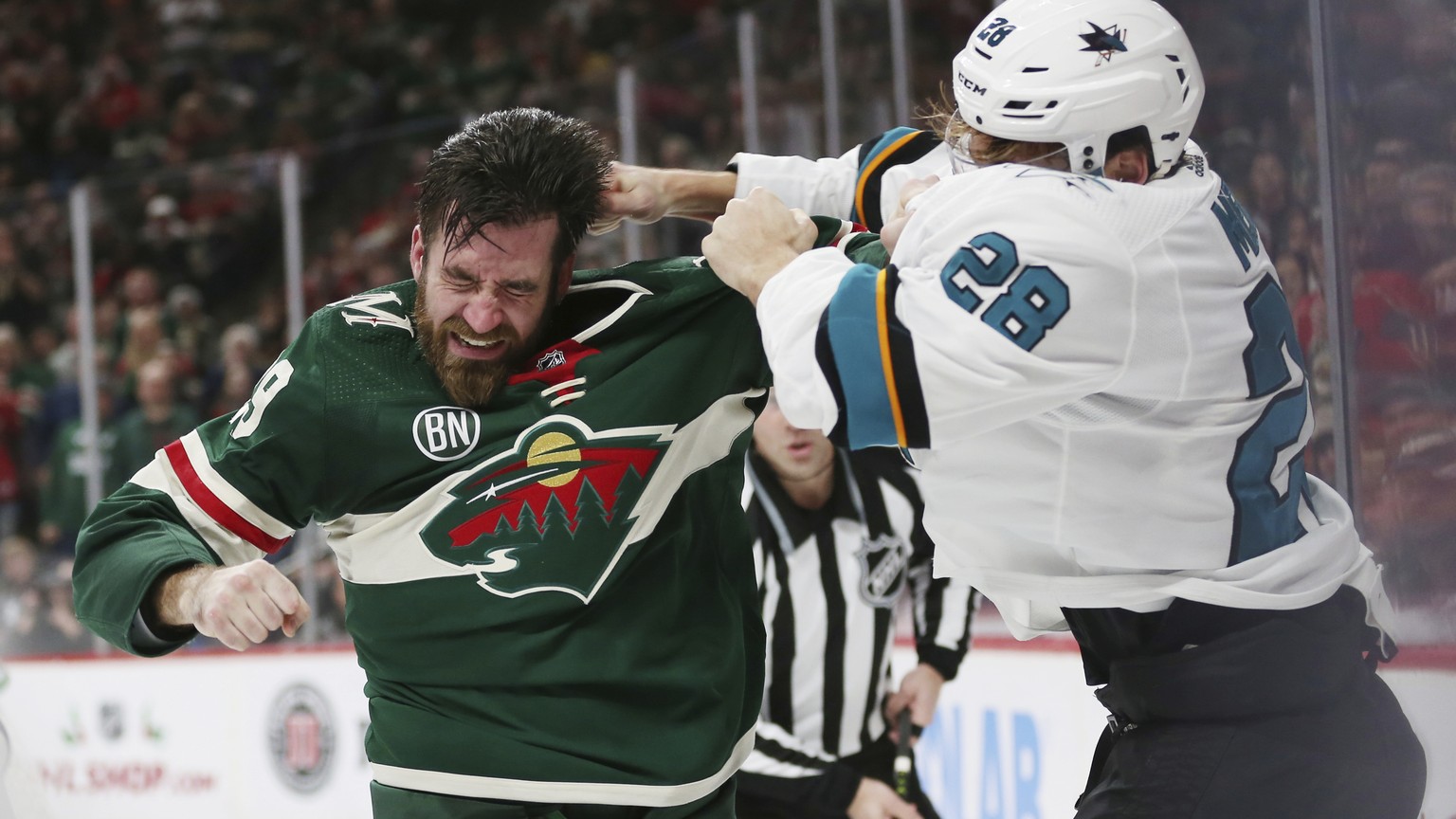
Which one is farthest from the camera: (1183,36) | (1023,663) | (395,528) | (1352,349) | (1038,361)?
(1023,663)

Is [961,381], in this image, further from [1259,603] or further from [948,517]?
[1259,603]

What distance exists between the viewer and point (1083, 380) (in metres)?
1.71

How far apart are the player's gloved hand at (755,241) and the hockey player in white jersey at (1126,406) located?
90mm

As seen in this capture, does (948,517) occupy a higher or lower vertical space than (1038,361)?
lower

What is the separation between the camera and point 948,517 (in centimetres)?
192

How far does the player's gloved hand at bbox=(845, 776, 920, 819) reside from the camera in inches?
135

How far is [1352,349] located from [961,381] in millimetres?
1216

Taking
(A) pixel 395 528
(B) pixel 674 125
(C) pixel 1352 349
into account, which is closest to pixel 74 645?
(B) pixel 674 125

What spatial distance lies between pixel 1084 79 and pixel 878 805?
6.78 ft

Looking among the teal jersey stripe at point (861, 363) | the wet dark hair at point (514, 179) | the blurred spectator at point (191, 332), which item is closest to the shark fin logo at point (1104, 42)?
the teal jersey stripe at point (861, 363)

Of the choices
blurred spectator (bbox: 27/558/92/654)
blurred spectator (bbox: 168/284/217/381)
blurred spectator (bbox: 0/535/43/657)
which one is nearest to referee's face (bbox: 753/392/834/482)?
blurred spectator (bbox: 168/284/217/381)

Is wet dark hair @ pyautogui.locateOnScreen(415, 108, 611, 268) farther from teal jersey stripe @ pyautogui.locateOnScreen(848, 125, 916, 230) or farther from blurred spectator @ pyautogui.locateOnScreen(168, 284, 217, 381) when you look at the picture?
blurred spectator @ pyautogui.locateOnScreen(168, 284, 217, 381)

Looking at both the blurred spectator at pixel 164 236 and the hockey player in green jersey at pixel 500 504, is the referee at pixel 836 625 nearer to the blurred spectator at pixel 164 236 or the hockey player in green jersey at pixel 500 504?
the hockey player in green jersey at pixel 500 504

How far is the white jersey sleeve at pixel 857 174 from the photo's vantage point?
2.31 m
